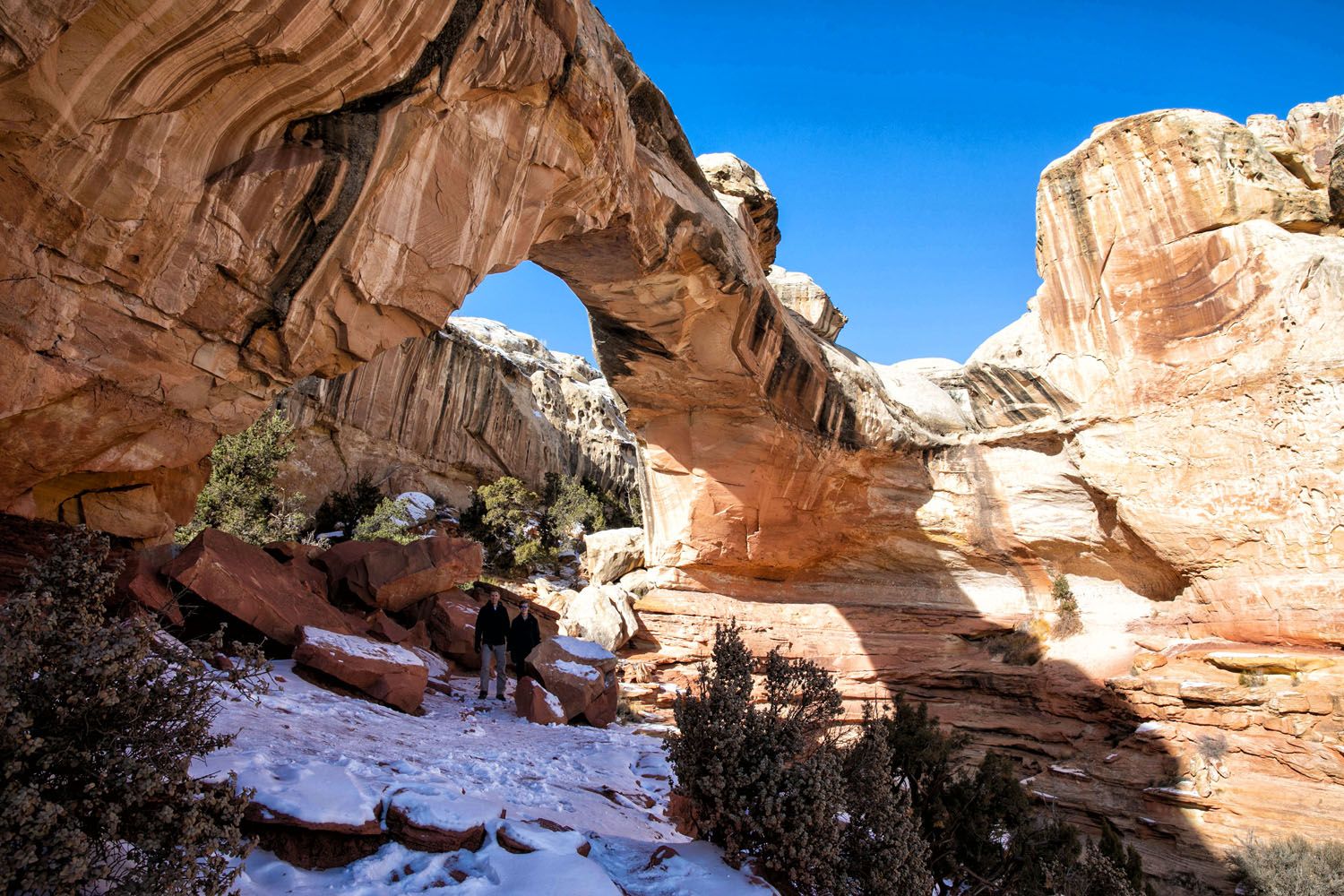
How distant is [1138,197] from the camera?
47.7 feet

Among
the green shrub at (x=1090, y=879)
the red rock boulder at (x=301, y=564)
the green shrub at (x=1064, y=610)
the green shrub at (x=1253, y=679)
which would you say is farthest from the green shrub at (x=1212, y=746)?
the red rock boulder at (x=301, y=564)

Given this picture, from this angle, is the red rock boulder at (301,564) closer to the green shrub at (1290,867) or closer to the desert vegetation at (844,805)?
the desert vegetation at (844,805)

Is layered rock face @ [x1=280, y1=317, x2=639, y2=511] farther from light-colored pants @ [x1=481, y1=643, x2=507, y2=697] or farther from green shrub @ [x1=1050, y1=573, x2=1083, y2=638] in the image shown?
green shrub @ [x1=1050, y1=573, x2=1083, y2=638]

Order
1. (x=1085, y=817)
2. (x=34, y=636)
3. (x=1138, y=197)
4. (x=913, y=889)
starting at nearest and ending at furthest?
(x=34, y=636)
(x=913, y=889)
(x=1085, y=817)
(x=1138, y=197)

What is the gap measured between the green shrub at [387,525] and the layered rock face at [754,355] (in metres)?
8.01

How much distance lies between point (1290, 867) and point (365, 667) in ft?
38.3

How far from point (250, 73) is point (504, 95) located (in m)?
2.49

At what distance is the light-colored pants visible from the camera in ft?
29.8

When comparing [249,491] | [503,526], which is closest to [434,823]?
[249,491]

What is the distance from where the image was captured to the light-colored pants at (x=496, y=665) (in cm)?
907

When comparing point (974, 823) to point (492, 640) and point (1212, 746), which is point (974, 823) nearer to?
point (492, 640)

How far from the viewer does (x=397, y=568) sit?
412 inches

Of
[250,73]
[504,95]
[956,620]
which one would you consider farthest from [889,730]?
[956,620]

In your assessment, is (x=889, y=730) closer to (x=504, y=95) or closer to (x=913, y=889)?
(x=913, y=889)
